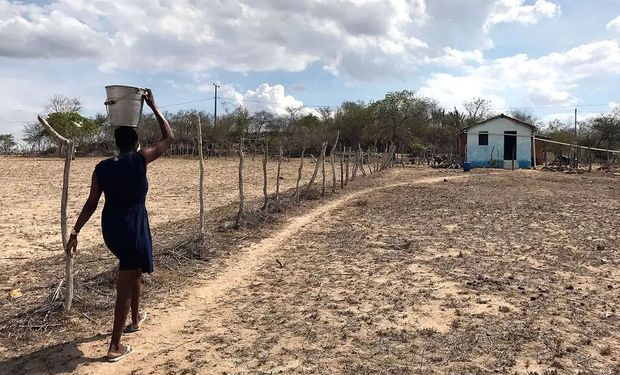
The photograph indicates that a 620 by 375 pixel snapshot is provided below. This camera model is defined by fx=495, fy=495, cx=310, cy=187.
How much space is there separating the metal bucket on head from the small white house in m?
32.1

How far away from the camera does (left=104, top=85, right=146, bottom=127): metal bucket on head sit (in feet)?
13.2

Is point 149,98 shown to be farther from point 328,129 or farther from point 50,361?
point 328,129

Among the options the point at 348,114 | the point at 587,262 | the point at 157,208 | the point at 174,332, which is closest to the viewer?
the point at 174,332

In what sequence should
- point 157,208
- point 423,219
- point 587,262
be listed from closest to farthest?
point 587,262, point 423,219, point 157,208

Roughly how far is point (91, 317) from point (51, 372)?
105 centimetres

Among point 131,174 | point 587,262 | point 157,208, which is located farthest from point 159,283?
point 157,208

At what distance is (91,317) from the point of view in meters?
4.82

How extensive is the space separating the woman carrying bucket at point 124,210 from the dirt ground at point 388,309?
50 cm

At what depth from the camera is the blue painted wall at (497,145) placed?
1321 inches

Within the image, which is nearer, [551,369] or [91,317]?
[551,369]

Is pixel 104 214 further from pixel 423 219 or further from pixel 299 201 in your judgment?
pixel 299 201

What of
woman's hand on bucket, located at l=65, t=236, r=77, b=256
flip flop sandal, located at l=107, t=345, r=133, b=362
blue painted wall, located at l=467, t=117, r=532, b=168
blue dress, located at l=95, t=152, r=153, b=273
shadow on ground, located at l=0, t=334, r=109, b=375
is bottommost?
shadow on ground, located at l=0, t=334, r=109, b=375

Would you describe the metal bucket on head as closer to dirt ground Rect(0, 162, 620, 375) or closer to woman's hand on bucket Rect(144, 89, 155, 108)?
woman's hand on bucket Rect(144, 89, 155, 108)

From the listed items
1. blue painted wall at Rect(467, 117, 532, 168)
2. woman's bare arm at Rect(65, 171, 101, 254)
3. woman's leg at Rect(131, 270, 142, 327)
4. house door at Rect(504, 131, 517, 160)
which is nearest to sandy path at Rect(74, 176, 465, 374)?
woman's leg at Rect(131, 270, 142, 327)
